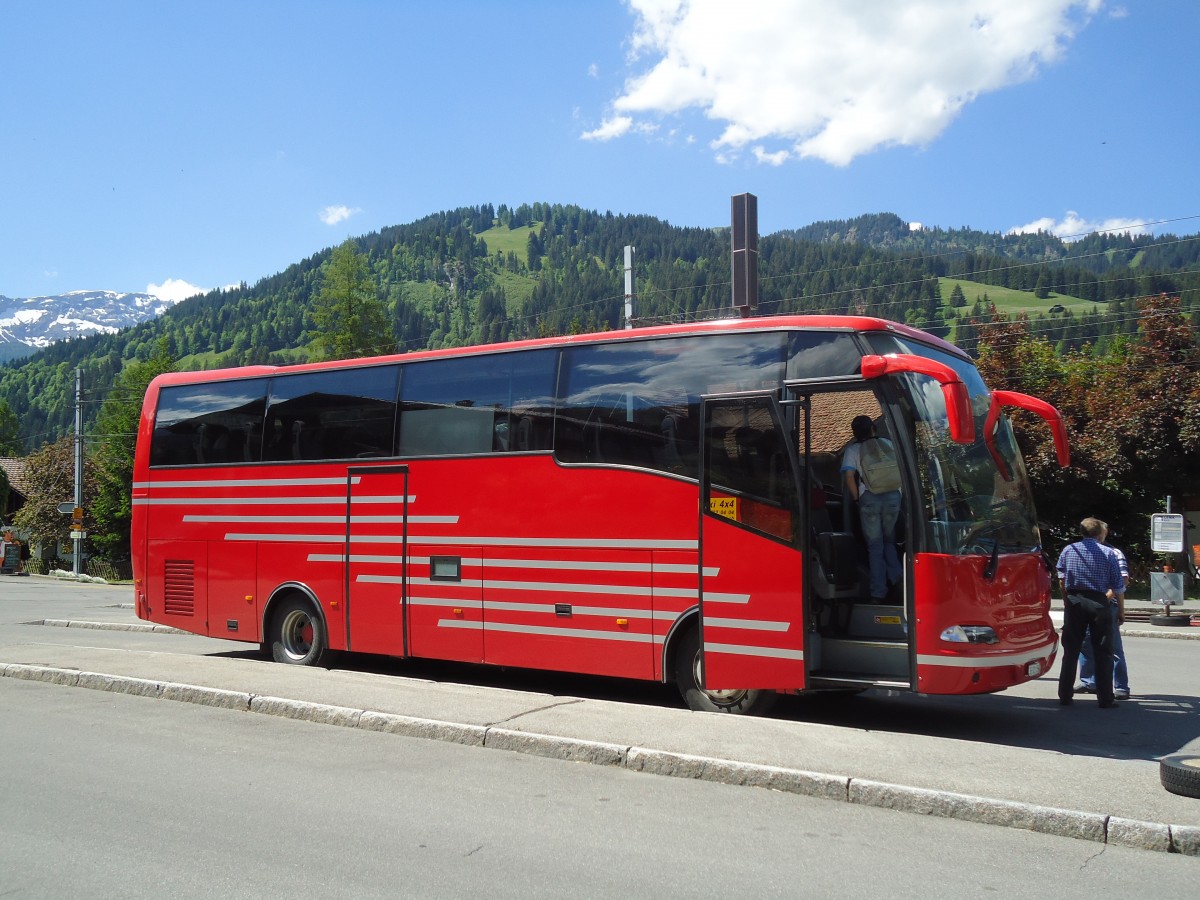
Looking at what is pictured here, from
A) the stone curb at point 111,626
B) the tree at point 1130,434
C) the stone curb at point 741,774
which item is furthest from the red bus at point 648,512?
the tree at point 1130,434

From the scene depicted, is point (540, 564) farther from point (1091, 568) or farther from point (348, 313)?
point (348, 313)

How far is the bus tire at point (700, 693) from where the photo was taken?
30.3ft

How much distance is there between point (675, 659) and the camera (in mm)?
9680

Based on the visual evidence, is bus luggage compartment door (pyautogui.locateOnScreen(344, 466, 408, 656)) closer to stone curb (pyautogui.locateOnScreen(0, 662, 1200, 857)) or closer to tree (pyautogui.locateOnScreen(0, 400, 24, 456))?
stone curb (pyautogui.locateOnScreen(0, 662, 1200, 857))

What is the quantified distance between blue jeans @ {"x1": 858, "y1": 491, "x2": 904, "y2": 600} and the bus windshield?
0.47 m

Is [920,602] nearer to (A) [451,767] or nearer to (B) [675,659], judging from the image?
(B) [675,659]

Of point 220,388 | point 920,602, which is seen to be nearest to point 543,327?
point 220,388

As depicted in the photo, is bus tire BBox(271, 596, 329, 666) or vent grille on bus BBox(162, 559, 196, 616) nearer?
bus tire BBox(271, 596, 329, 666)

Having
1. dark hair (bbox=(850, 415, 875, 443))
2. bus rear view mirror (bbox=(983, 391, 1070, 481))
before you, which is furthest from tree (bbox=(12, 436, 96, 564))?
bus rear view mirror (bbox=(983, 391, 1070, 481))

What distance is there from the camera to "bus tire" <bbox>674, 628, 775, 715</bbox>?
923 centimetres

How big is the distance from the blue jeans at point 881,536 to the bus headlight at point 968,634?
726mm

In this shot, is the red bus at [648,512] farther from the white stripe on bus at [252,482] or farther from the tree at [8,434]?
the tree at [8,434]

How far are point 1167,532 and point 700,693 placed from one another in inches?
635

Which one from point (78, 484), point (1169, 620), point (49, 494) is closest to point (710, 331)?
point (1169, 620)
